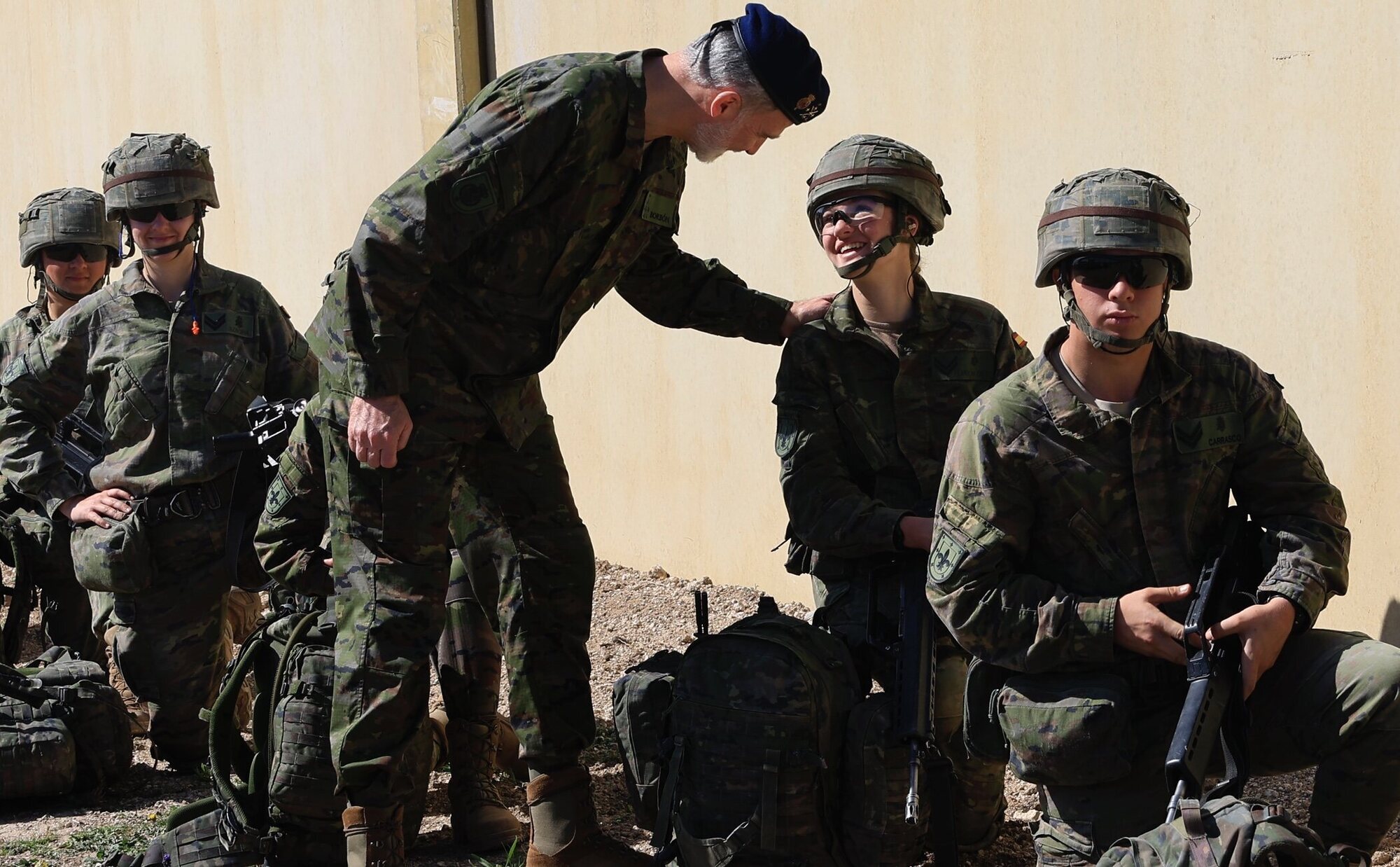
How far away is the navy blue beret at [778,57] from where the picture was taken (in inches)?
153

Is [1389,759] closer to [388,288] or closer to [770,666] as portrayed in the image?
[770,666]

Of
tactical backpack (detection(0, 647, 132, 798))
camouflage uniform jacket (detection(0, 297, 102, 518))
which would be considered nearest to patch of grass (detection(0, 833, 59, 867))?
tactical backpack (detection(0, 647, 132, 798))

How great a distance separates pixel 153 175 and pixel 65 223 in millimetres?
1466

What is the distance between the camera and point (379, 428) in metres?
3.95

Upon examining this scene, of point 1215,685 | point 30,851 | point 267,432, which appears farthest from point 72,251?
point 1215,685

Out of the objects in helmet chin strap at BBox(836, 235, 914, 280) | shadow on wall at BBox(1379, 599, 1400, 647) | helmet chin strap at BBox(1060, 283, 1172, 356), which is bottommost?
shadow on wall at BBox(1379, 599, 1400, 647)

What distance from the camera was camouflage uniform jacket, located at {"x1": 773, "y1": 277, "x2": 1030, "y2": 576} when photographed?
4.40 meters

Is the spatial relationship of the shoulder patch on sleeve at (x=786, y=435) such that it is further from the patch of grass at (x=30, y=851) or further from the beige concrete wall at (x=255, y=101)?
the beige concrete wall at (x=255, y=101)

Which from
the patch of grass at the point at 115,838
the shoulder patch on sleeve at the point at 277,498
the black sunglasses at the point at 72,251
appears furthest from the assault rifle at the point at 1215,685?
the black sunglasses at the point at 72,251

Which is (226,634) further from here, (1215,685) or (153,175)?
(1215,685)

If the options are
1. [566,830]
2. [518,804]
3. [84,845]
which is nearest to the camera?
[566,830]

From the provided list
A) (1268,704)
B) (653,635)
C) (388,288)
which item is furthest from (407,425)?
(653,635)

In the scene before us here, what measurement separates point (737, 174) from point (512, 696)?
328cm

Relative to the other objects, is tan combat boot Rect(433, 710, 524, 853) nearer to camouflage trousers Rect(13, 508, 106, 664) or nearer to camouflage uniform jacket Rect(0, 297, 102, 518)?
camouflage trousers Rect(13, 508, 106, 664)
